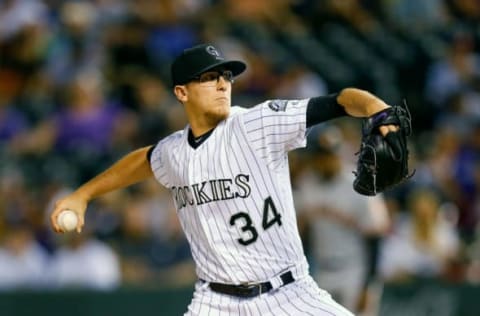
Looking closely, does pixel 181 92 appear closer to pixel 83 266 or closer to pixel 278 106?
pixel 278 106

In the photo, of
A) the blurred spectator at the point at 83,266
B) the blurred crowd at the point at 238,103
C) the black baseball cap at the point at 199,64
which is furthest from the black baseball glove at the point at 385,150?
the blurred spectator at the point at 83,266

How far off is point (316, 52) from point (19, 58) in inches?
119

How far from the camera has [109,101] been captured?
436 inches

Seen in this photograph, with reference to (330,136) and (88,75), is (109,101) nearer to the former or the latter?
(88,75)


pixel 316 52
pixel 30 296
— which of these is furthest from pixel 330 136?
pixel 316 52

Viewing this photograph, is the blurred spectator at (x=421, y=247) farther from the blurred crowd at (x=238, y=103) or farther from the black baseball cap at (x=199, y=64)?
the black baseball cap at (x=199, y=64)

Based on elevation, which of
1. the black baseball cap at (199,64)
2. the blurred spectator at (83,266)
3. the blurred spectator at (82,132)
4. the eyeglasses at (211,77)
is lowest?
the blurred spectator at (83,266)

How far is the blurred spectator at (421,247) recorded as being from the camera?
9695mm

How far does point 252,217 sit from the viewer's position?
17.2 feet

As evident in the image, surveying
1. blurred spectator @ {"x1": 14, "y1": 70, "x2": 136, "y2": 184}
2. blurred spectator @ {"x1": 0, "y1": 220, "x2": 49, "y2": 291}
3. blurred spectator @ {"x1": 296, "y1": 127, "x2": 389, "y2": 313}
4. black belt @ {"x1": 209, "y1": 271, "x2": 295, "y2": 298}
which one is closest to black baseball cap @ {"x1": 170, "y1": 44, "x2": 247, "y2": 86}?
black belt @ {"x1": 209, "y1": 271, "x2": 295, "y2": 298}

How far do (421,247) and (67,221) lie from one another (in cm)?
484

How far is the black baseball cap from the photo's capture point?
536 cm

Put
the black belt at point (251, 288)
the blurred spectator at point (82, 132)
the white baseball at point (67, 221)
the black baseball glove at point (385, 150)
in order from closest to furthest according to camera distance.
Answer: the black baseball glove at point (385, 150) < the black belt at point (251, 288) < the white baseball at point (67, 221) < the blurred spectator at point (82, 132)

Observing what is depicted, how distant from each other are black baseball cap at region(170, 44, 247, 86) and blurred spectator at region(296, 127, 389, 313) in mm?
2699
